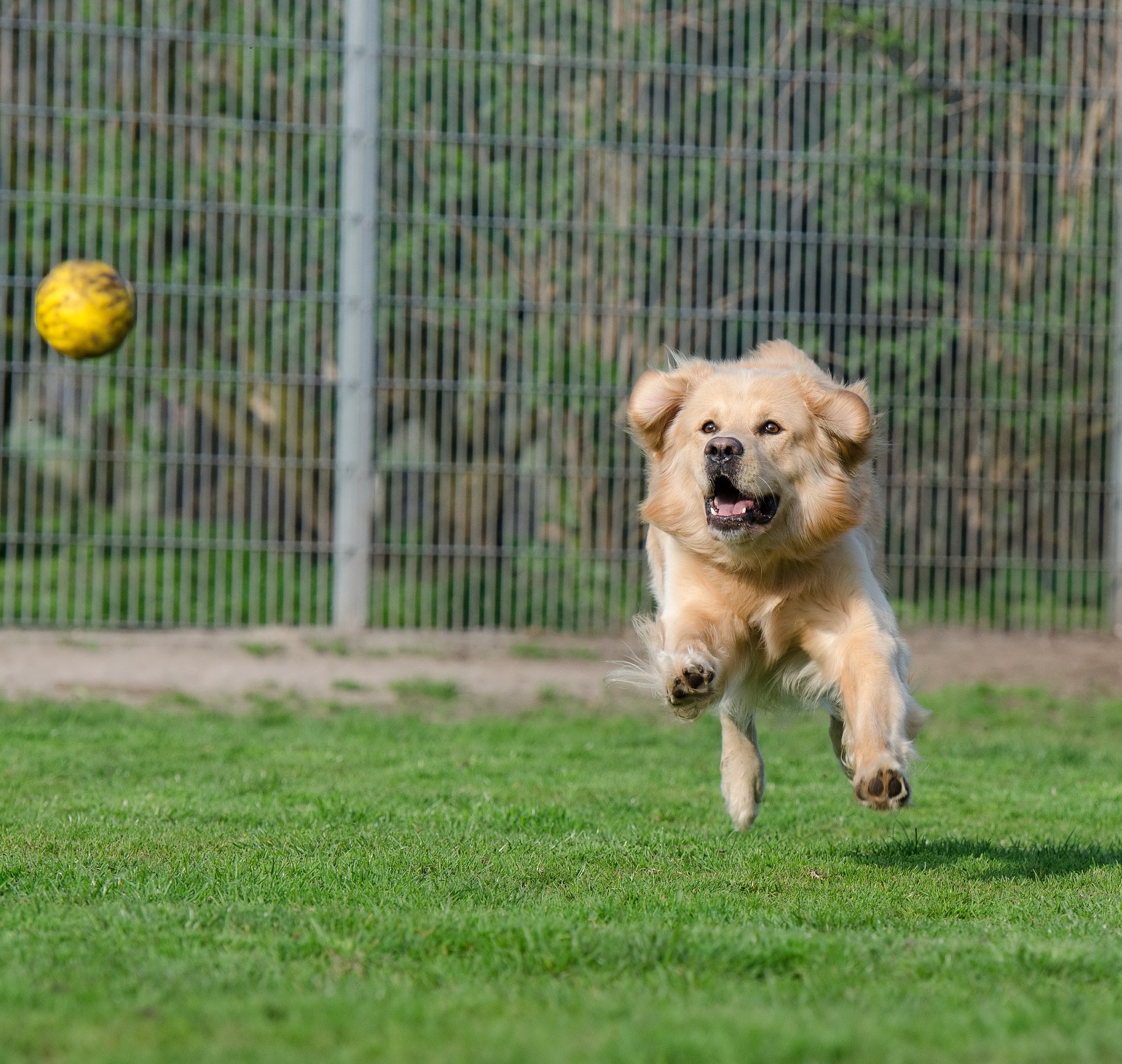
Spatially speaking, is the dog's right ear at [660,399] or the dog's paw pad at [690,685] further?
the dog's right ear at [660,399]

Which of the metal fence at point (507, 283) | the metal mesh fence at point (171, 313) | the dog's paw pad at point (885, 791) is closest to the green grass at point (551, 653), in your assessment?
the metal fence at point (507, 283)

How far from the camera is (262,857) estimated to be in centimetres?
466

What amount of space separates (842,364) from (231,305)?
4.29 m

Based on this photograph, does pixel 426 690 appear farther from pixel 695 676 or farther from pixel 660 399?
pixel 695 676

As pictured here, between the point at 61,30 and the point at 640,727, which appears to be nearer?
the point at 640,727

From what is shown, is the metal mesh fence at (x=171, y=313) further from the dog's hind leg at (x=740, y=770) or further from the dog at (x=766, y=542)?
the dog at (x=766, y=542)

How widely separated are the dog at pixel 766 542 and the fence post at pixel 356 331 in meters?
5.62

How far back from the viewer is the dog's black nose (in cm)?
481

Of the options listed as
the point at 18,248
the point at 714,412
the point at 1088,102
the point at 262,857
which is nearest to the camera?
the point at 262,857

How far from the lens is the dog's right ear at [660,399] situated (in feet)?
Result: 17.3

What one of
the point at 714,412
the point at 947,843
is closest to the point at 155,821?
the point at 714,412

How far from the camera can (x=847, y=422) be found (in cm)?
502

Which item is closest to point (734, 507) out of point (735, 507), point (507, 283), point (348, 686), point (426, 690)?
point (735, 507)

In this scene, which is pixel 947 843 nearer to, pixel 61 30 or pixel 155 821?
pixel 155 821
